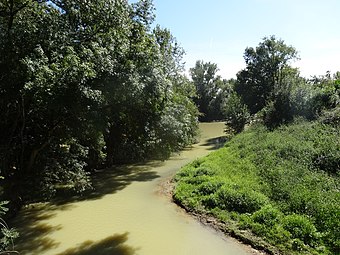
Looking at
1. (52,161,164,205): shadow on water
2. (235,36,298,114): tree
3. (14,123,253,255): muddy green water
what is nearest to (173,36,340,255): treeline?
(14,123,253,255): muddy green water

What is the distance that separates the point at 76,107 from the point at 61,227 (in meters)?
3.87

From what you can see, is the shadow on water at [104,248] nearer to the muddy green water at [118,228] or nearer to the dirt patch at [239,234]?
the muddy green water at [118,228]

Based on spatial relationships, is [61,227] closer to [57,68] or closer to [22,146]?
[22,146]

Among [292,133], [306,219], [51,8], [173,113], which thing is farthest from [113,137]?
[306,219]

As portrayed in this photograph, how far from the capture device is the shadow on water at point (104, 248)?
7707 mm

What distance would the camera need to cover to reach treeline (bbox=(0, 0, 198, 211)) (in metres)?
9.23

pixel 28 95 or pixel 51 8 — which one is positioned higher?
pixel 51 8

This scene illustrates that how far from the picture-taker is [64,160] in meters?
12.2

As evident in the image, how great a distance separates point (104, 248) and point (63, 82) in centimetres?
493

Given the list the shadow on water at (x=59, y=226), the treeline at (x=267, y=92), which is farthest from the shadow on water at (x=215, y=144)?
the shadow on water at (x=59, y=226)

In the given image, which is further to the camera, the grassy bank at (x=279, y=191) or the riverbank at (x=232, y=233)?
the grassy bank at (x=279, y=191)

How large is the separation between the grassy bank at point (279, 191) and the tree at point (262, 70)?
27575 millimetres

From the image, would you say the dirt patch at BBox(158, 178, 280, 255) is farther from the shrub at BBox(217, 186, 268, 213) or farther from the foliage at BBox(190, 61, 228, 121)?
the foliage at BBox(190, 61, 228, 121)

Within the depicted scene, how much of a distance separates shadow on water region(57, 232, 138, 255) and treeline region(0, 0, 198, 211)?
3971 mm
